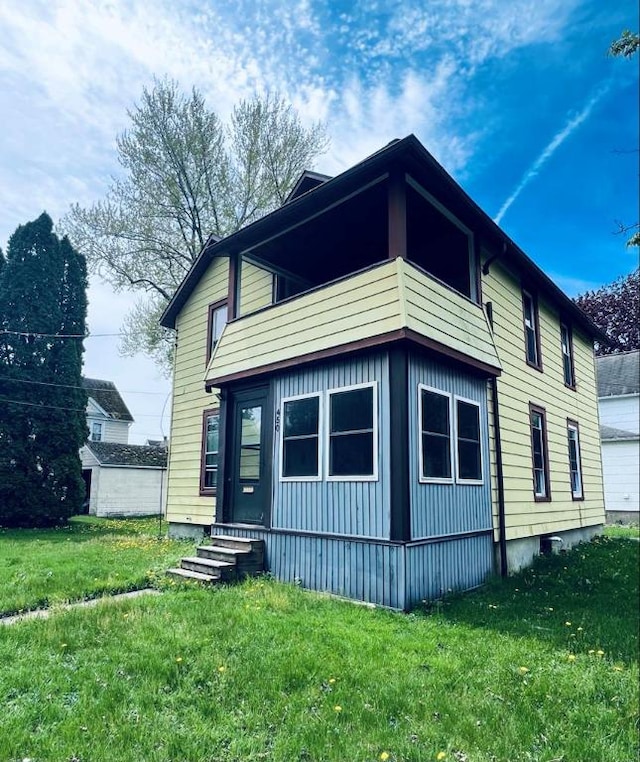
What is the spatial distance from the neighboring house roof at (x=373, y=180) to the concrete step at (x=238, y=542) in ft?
16.7

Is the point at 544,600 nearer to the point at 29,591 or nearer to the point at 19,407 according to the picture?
the point at 29,591

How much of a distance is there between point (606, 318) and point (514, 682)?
3016cm

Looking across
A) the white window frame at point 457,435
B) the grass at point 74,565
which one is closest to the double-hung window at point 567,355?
the white window frame at point 457,435

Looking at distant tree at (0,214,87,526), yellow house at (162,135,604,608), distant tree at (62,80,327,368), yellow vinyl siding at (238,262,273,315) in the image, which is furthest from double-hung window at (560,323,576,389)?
distant tree at (0,214,87,526)

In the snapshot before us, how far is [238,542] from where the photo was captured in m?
8.46

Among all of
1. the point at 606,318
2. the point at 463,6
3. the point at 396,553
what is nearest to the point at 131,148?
the point at 396,553

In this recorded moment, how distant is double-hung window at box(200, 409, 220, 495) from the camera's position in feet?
39.7

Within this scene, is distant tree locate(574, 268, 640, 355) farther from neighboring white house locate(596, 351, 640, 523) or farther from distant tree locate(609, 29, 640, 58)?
distant tree locate(609, 29, 640, 58)

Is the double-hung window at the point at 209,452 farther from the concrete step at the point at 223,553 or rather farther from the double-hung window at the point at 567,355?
the double-hung window at the point at 567,355

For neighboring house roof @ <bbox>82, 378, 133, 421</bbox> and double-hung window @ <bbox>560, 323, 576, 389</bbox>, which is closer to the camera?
double-hung window @ <bbox>560, 323, 576, 389</bbox>

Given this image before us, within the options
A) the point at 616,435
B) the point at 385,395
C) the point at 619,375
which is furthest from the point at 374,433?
the point at 619,375

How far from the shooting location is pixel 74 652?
4664mm

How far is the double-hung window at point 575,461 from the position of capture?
43.4 ft

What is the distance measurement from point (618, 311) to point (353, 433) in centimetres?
2761
